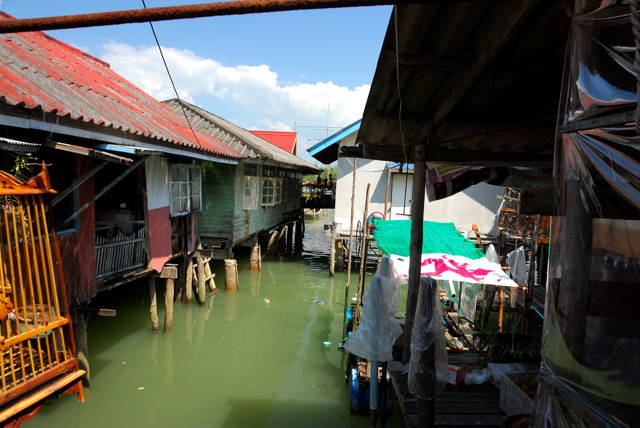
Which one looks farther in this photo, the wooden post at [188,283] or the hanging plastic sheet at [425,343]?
the wooden post at [188,283]

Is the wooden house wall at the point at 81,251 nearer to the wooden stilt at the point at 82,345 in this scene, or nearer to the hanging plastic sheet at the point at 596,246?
the wooden stilt at the point at 82,345

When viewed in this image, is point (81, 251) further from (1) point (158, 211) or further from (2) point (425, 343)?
(2) point (425, 343)

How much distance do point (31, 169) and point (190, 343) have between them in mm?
5182

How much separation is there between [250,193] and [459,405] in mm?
10803

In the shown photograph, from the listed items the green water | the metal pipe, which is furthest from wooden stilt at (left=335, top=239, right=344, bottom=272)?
the metal pipe

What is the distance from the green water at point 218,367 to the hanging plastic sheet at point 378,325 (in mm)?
2478

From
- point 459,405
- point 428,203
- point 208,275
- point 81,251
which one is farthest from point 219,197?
point 459,405

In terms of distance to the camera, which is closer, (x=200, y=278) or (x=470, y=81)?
(x=470, y=81)

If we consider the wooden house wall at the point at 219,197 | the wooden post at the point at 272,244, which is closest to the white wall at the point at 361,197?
the wooden post at the point at 272,244

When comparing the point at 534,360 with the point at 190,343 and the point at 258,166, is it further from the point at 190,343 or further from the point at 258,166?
the point at 258,166

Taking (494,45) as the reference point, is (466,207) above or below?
below

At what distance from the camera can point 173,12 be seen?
62.7 inches

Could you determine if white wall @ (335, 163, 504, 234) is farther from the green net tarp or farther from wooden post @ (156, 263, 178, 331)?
wooden post @ (156, 263, 178, 331)

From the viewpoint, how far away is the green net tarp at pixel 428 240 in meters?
7.12
